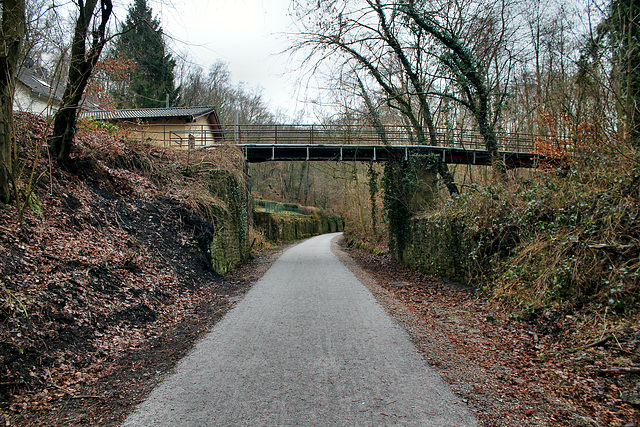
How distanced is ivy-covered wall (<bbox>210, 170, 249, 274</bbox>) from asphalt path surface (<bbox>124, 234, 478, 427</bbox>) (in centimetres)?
519

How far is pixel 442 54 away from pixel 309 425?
39.2 feet

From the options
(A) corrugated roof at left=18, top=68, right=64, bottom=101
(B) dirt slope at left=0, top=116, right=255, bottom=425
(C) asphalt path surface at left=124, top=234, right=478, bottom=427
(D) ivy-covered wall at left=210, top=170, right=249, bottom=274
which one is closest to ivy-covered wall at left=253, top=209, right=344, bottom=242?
(D) ivy-covered wall at left=210, top=170, right=249, bottom=274

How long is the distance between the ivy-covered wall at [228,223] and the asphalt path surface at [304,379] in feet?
17.0

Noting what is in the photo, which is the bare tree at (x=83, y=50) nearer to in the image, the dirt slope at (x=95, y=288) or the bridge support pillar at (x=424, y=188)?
the dirt slope at (x=95, y=288)

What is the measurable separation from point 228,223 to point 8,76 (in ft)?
24.6

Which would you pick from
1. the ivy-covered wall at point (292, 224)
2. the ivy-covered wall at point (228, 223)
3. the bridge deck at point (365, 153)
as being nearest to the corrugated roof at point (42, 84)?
the ivy-covered wall at point (228, 223)

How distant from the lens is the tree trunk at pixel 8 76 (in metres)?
5.93

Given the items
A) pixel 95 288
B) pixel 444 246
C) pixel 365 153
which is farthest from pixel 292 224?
pixel 95 288

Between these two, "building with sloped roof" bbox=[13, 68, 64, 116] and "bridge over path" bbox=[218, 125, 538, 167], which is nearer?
"building with sloped roof" bbox=[13, 68, 64, 116]

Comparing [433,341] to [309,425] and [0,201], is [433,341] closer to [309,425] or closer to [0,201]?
[309,425]

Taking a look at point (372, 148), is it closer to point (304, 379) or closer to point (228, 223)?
point (228, 223)

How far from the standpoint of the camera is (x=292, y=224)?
1357 inches

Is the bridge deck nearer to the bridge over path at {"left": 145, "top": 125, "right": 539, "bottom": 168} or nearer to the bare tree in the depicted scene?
the bridge over path at {"left": 145, "top": 125, "right": 539, "bottom": 168}

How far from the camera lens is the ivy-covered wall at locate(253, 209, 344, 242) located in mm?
27375
